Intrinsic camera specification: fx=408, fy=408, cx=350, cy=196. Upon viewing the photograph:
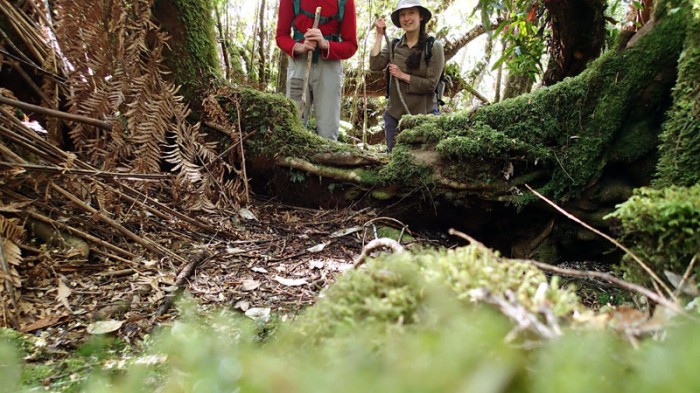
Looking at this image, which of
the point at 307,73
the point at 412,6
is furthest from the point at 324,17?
the point at 412,6

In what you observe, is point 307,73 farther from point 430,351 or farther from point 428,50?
point 430,351

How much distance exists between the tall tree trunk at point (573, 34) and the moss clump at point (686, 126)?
88.5 inches

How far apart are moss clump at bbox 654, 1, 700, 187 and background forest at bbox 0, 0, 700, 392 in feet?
0.05

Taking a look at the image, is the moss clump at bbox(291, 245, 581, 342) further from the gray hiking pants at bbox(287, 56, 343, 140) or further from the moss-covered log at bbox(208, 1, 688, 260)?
the gray hiking pants at bbox(287, 56, 343, 140)

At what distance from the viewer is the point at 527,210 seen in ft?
13.3

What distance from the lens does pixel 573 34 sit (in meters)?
4.73

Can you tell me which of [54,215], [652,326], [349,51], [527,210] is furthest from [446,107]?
[652,326]

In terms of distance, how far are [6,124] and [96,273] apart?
105 centimetres

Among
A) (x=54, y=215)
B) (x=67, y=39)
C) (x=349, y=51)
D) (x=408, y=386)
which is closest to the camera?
(x=408, y=386)

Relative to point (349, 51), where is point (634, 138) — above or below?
below

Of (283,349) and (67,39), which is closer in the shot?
(283,349)

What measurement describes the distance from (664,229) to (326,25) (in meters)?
4.96

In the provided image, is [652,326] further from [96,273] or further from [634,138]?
[634,138]

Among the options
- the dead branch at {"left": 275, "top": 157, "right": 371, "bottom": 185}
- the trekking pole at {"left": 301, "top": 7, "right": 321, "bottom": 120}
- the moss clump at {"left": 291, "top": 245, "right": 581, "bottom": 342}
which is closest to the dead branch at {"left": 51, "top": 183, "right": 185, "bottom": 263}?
the dead branch at {"left": 275, "top": 157, "right": 371, "bottom": 185}
